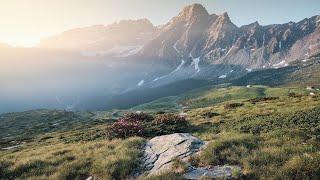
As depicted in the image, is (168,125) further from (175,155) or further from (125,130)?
(175,155)

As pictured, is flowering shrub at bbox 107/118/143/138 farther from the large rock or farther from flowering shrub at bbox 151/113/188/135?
the large rock

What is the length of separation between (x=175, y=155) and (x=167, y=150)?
1.35 metres

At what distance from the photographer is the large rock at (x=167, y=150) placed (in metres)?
19.9

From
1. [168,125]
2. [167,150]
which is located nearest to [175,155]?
[167,150]

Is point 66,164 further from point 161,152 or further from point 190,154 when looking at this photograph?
point 190,154

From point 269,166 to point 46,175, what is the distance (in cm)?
1161

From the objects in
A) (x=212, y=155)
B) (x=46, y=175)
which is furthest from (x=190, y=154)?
(x=46, y=175)

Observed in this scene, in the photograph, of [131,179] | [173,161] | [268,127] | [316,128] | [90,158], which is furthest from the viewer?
[268,127]

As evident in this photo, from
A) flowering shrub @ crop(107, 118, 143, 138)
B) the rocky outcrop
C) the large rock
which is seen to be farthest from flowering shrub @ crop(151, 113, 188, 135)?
the large rock

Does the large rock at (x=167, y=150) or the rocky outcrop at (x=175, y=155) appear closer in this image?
the rocky outcrop at (x=175, y=155)

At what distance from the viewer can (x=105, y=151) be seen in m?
23.9

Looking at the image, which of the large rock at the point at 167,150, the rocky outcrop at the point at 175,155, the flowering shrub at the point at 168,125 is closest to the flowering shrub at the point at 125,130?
the flowering shrub at the point at 168,125

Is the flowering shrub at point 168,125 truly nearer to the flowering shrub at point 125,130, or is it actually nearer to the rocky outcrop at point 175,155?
the flowering shrub at point 125,130

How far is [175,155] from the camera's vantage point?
20.6 meters
